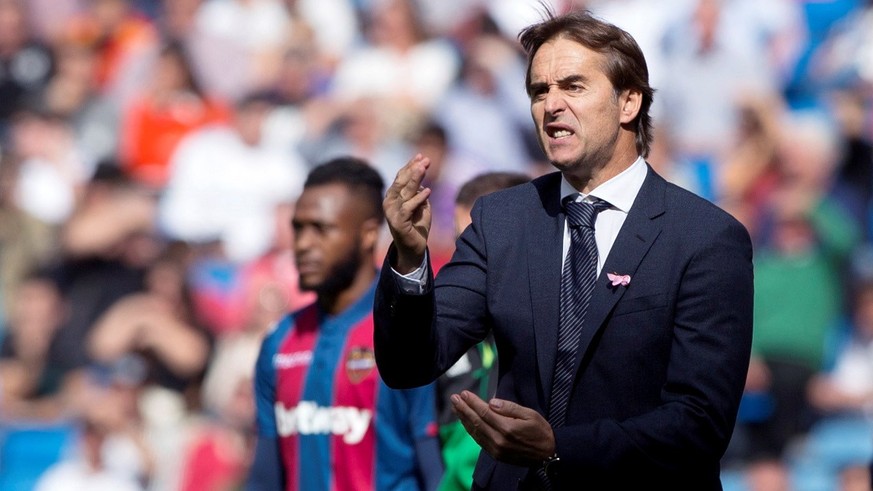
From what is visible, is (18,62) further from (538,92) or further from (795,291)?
(538,92)

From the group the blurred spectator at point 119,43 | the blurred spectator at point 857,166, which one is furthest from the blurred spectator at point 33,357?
the blurred spectator at point 857,166

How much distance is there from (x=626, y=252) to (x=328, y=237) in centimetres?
232

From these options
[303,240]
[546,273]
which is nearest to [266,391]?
[303,240]

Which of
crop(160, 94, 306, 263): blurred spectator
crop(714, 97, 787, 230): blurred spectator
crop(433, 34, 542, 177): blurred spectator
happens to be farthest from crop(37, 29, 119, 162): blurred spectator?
crop(714, 97, 787, 230): blurred spectator

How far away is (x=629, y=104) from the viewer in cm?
315

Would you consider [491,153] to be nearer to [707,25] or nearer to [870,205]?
[707,25]

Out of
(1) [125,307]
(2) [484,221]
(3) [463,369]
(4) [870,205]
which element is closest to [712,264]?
(2) [484,221]

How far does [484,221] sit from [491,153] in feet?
21.4

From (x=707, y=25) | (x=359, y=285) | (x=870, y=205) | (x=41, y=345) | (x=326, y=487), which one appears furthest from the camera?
(x=41, y=345)

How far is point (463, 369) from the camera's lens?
475 centimetres

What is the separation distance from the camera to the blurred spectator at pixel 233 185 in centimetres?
998

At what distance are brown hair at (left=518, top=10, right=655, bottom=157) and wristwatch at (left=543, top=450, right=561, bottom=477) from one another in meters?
0.83

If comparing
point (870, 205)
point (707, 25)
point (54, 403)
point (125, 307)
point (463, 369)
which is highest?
point (707, 25)

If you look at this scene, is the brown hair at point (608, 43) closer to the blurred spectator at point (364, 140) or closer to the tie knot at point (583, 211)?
the tie knot at point (583, 211)
